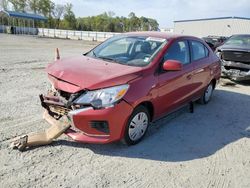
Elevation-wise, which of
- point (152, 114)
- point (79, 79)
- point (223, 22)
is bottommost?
point (152, 114)

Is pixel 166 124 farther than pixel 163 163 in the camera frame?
Yes

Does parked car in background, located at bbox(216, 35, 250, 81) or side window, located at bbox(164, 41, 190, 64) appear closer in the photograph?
side window, located at bbox(164, 41, 190, 64)

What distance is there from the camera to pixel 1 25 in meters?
50.8

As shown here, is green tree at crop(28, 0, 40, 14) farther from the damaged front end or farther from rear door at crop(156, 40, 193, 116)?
rear door at crop(156, 40, 193, 116)

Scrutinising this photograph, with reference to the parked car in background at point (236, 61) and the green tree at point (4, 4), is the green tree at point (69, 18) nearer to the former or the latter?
the green tree at point (4, 4)

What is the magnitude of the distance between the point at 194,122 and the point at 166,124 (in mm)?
644

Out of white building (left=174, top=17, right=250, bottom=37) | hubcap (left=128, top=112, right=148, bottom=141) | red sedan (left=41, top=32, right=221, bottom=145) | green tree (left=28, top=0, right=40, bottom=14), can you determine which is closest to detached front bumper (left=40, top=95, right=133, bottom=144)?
red sedan (left=41, top=32, right=221, bottom=145)

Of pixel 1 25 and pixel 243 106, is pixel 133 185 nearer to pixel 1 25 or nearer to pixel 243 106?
pixel 243 106

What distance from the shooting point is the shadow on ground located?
4.25 m

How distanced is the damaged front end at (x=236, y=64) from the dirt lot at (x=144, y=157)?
12.3ft

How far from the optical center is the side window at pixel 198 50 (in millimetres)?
6000

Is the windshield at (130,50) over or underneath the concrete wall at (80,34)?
underneath

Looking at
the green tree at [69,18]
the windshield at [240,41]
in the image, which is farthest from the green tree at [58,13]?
the windshield at [240,41]

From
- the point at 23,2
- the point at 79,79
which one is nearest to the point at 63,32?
the point at 23,2
